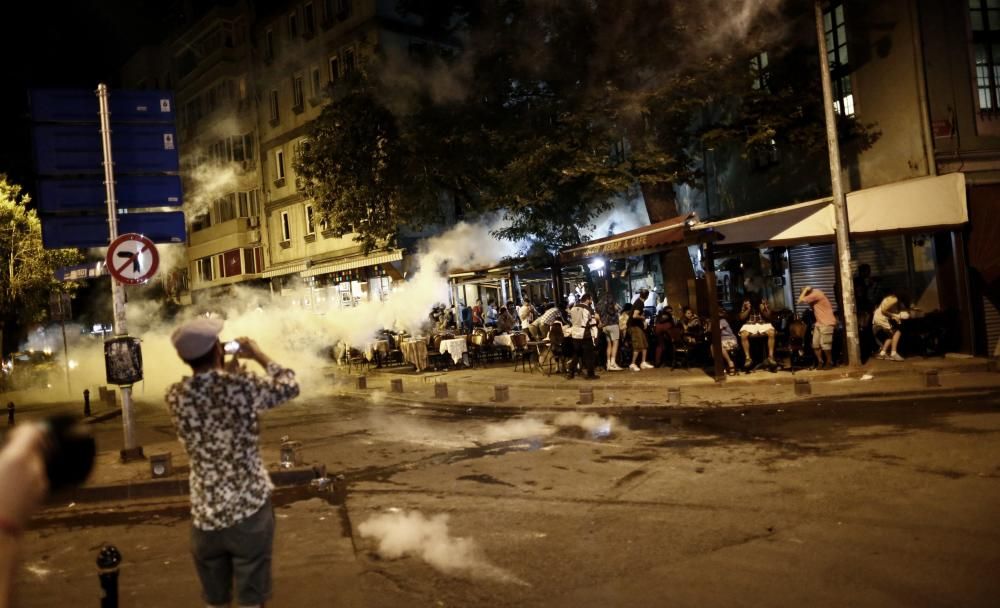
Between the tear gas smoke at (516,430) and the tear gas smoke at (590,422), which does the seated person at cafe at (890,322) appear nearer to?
the tear gas smoke at (590,422)

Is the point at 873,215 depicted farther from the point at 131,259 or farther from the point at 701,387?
the point at 131,259

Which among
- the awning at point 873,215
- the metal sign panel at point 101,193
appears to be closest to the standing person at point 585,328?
the awning at point 873,215

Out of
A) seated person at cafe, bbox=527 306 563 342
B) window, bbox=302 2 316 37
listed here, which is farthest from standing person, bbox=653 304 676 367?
window, bbox=302 2 316 37

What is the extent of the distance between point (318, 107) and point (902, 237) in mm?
23485

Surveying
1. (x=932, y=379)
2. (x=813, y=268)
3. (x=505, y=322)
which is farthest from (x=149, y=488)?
(x=813, y=268)

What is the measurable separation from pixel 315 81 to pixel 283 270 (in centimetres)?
875

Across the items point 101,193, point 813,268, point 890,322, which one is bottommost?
point 890,322

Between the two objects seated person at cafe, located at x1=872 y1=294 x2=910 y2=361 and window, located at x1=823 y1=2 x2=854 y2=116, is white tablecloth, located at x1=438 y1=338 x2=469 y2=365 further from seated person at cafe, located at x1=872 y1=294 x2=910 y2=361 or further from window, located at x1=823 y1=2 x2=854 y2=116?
window, located at x1=823 y1=2 x2=854 y2=116

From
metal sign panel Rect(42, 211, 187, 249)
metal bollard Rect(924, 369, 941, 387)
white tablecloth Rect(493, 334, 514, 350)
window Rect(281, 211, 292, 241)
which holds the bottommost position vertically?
metal bollard Rect(924, 369, 941, 387)

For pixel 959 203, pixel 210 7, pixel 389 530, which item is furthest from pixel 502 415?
pixel 210 7

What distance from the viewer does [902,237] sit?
1523 cm

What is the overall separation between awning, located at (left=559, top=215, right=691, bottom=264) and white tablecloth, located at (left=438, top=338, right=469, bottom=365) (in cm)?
374

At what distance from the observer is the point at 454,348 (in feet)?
63.9

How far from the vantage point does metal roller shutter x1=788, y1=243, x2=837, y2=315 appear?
17234 millimetres
